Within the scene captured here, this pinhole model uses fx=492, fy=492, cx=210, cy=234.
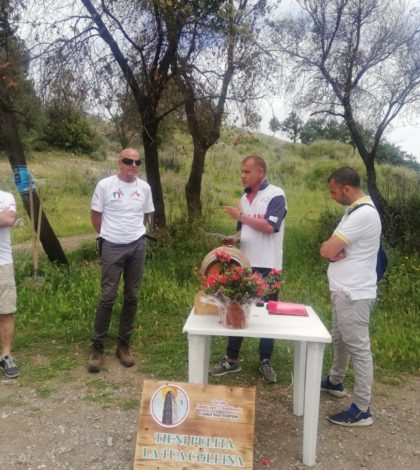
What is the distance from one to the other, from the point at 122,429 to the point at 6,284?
158 centimetres

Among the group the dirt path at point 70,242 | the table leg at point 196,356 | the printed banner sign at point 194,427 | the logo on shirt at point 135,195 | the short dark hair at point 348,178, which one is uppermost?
the short dark hair at point 348,178

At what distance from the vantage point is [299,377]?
357 centimetres

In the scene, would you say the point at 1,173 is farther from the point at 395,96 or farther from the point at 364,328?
the point at 364,328

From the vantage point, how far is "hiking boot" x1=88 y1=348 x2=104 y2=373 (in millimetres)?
4270

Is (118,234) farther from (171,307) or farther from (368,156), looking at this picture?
(368,156)

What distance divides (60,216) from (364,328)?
38.2 ft

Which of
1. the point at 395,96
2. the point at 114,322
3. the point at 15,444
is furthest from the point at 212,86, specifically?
the point at 15,444

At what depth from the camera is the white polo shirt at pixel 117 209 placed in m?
4.21

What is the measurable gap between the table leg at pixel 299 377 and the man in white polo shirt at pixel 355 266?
33 cm

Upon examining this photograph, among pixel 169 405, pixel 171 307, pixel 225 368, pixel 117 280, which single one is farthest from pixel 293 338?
pixel 171 307

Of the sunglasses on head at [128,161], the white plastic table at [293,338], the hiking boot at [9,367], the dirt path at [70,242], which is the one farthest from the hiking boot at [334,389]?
the dirt path at [70,242]

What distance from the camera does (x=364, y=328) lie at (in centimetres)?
326

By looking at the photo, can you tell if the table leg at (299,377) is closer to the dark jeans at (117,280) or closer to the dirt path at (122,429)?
the dirt path at (122,429)

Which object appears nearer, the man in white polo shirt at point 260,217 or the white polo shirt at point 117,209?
the man in white polo shirt at point 260,217
